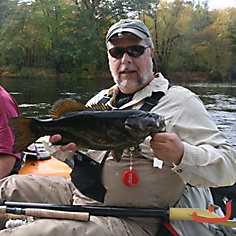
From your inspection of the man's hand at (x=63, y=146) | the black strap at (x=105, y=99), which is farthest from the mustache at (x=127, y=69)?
the man's hand at (x=63, y=146)

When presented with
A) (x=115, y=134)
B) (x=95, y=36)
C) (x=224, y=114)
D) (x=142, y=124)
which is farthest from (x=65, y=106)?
(x=95, y=36)

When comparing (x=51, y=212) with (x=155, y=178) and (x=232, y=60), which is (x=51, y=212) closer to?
(x=155, y=178)

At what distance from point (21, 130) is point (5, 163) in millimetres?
1300

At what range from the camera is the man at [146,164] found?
2398 millimetres

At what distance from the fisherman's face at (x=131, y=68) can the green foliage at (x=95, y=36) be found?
137 ft

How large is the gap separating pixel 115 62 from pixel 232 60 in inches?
1799

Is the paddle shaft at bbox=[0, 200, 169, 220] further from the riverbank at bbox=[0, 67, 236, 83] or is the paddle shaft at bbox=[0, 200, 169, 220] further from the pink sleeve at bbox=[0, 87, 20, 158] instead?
the riverbank at bbox=[0, 67, 236, 83]

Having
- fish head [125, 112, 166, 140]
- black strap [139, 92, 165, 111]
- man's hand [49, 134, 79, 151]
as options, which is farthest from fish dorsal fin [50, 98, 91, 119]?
black strap [139, 92, 165, 111]

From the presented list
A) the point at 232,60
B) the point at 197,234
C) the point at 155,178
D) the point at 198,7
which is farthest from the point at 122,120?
the point at 198,7

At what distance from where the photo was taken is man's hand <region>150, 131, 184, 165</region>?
2.11m

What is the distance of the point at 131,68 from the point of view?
2979mm

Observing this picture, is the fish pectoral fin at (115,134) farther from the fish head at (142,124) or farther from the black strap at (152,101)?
the black strap at (152,101)

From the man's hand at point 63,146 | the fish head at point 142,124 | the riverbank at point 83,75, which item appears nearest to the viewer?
the fish head at point 142,124

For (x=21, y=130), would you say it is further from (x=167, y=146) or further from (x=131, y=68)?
(x=131, y=68)
